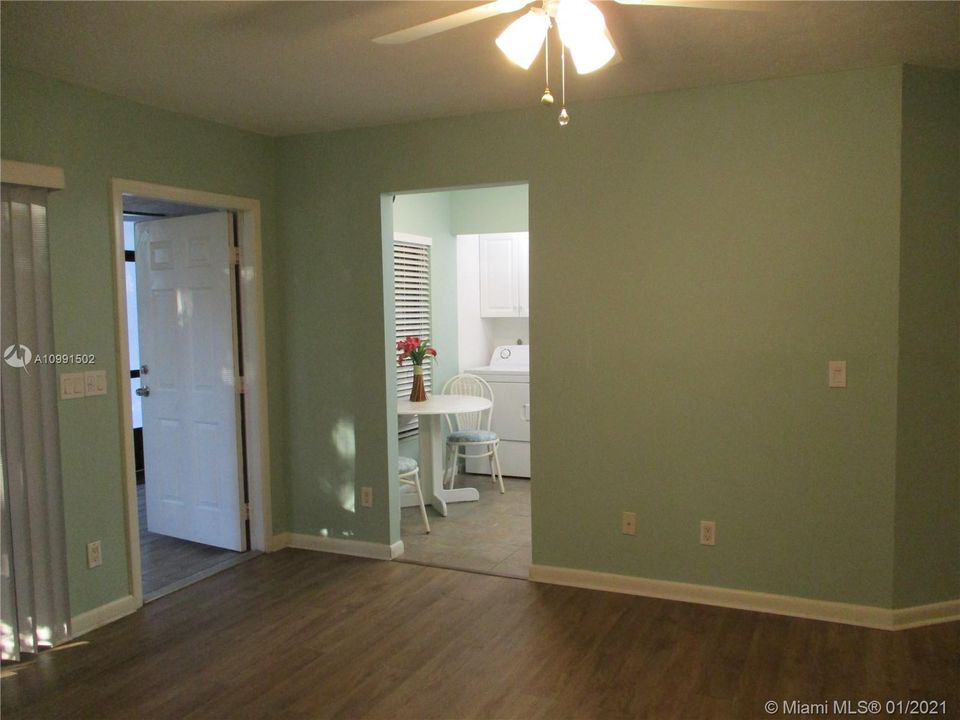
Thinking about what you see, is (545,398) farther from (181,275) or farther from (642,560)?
(181,275)

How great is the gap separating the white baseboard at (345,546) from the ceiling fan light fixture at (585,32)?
120 inches

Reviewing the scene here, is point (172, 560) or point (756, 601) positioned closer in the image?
point (756, 601)

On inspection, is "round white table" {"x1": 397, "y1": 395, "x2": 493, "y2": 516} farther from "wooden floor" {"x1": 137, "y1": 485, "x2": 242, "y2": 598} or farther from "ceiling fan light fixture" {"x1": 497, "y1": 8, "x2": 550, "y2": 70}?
"ceiling fan light fixture" {"x1": 497, "y1": 8, "x2": 550, "y2": 70}

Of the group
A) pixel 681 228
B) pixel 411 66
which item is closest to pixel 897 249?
pixel 681 228

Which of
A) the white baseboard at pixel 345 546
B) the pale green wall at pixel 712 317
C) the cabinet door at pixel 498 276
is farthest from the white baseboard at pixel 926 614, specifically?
the cabinet door at pixel 498 276

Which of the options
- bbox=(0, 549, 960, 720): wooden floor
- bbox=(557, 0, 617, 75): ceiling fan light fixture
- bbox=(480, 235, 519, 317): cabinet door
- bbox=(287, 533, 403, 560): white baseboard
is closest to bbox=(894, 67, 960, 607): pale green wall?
bbox=(0, 549, 960, 720): wooden floor

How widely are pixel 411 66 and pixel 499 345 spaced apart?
3980mm

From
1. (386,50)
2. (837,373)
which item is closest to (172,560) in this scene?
(386,50)

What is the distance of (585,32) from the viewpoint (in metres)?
2.05

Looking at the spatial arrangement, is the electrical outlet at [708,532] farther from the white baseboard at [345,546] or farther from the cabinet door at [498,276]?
the cabinet door at [498,276]

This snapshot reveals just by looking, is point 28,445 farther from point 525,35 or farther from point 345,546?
point 525,35

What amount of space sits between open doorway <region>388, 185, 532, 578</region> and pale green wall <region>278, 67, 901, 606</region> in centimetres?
131

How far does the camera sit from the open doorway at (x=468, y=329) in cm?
527

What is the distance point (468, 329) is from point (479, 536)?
234 cm
